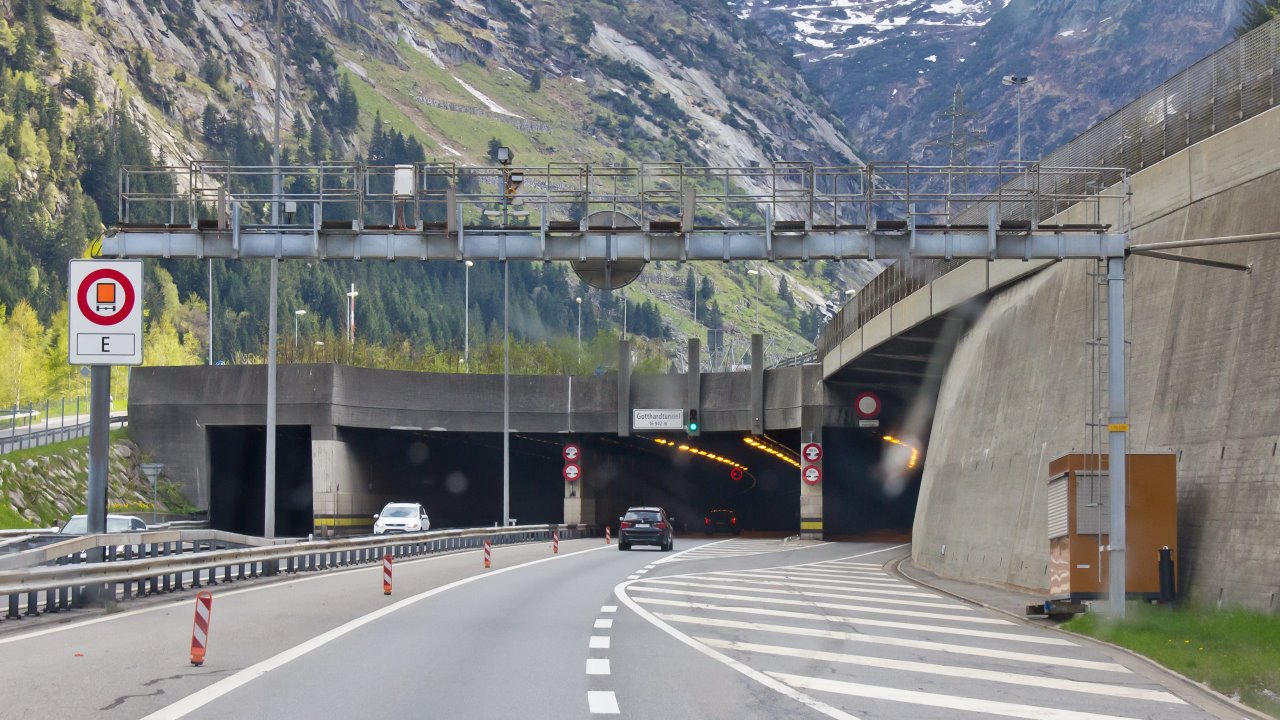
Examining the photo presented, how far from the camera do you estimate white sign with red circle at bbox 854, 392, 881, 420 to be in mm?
60375

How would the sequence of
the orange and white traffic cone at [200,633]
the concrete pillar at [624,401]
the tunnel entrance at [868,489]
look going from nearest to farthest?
1. the orange and white traffic cone at [200,633]
2. the concrete pillar at [624,401]
3. the tunnel entrance at [868,489]

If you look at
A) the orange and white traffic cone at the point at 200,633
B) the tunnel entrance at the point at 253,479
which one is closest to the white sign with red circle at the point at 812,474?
the tunnel entrance at the point at 253,479

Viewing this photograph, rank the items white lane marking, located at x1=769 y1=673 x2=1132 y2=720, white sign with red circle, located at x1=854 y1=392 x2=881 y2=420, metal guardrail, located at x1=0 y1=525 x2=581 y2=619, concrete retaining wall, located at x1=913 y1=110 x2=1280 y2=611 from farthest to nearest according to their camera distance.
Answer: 1. white sign with red circle, located at x1=854 y1=392 x2=881 y2=420
2. concrete retaining wall, located at x1=913 y1=110 x2=1280 y2=611
3. metal guardrail, located at x1=0 y1=525 x2=581 y2=619
4. white lane marking, located at x1=769 y1=673 x2=1132 y2=720

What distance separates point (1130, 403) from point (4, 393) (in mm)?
89833

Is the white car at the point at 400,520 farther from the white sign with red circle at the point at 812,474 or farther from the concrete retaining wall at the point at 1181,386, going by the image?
the concrete retaining wall at the point at 1181,386

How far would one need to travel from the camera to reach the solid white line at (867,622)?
19.0 m

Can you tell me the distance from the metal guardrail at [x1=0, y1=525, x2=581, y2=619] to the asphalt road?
575 millimetres

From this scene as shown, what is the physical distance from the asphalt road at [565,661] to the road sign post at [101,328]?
2429 mm

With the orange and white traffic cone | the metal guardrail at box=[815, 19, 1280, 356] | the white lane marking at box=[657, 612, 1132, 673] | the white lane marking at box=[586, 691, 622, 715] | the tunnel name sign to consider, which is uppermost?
the metal guardrail at box=[815, 19, 1280, 356]

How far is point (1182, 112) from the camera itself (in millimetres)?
27219

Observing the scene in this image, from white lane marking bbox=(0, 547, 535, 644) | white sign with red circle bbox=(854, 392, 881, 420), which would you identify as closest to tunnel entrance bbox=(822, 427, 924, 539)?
white sign with red circle bbox=(854, 392, 881, 420)

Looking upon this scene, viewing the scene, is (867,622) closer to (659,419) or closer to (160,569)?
(160,569)

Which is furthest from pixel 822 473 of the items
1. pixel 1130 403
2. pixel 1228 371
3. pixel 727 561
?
pixel 1228 371

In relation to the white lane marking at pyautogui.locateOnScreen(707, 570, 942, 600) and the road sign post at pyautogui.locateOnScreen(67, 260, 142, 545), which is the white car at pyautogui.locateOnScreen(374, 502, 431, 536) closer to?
the white lane marking at pyautogui.locateOnScreen(707, 570, 942, 600)
